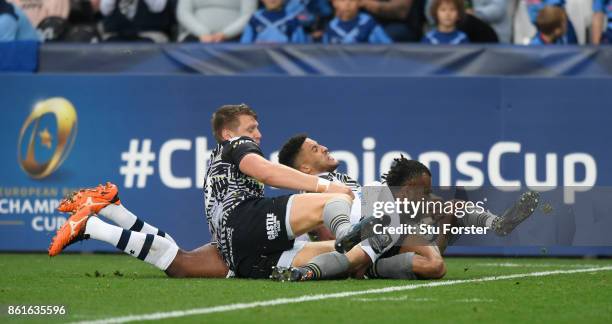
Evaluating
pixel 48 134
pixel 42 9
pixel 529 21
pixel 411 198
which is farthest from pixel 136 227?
pixel 529 21

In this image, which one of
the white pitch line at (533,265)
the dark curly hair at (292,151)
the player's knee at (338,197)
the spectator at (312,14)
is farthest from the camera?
the spectator at (312,14)

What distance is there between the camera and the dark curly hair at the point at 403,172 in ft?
32.5

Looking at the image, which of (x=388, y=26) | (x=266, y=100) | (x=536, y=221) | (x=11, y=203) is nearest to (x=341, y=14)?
(x=388, y=26)

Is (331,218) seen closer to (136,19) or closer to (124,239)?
(124,239)

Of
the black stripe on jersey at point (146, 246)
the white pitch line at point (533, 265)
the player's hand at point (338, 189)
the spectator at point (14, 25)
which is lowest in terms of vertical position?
the white pitch line at point (533, 265)

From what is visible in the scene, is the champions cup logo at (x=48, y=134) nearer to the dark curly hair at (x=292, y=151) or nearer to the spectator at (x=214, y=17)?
the spectator at (x=214, y=17)

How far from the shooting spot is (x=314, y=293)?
856 centimetres

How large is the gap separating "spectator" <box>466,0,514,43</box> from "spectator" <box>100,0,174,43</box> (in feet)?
11.1

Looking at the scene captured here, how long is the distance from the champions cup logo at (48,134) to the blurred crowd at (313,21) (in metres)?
1.29

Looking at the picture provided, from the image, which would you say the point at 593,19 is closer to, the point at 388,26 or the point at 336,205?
the point at 388,26

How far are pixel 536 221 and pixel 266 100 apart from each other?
413 centimetres

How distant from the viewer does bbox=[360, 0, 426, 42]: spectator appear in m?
14.6

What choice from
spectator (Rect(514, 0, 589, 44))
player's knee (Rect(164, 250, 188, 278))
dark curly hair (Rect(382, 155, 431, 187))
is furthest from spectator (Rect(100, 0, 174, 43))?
dark curly hair (Rect(382, 155, 431, 187))

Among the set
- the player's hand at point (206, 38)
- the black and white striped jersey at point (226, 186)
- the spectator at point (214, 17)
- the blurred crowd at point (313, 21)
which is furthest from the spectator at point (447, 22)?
the black and white striped jersey at point (226, 186)
